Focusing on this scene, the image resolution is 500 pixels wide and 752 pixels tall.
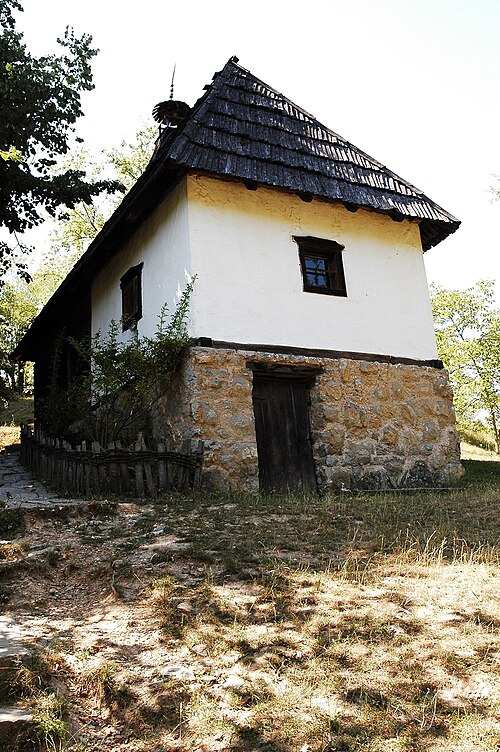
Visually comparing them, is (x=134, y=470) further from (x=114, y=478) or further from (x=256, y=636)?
A: (x=256, y=636)

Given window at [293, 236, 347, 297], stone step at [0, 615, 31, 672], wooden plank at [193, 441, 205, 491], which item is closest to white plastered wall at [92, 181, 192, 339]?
window at [293, 236, 347, 297]

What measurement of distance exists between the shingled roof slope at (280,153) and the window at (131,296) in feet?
6.66

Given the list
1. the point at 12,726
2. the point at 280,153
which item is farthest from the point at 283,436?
the point at 12,726

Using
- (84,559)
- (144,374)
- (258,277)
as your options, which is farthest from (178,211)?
(84,559)

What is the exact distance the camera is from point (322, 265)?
31.4 feet

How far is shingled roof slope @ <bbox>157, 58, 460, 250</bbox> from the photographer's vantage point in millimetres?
8438

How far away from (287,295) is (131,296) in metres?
3.15

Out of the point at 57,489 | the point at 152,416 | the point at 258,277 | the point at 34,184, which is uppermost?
the point at 34,184

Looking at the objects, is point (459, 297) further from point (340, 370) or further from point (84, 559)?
point (84, 559)

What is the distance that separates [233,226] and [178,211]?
2.66 feet

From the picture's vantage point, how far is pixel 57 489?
318 inches

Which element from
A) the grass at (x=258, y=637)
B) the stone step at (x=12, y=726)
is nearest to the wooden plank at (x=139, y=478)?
the grass at (x=258, y=637)

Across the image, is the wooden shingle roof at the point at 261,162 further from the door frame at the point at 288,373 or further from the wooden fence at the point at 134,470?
the wooden fence at the point at 134,470

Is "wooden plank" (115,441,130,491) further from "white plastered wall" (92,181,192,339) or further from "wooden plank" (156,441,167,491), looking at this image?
"white plastered wall" (92,181,192,339)
